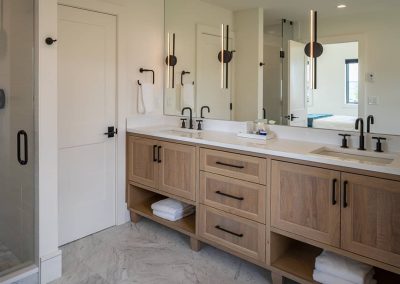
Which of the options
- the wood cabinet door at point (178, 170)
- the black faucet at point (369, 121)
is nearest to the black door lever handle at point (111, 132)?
the wood cabinet door at point (178, 170)

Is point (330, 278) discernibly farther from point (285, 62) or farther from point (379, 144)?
point (285, 62)

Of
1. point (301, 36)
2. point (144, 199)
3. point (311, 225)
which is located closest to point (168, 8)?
point (301, 36)

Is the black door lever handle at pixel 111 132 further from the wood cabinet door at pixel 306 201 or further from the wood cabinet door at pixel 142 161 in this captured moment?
the wood cabinet door at pixel 306 201

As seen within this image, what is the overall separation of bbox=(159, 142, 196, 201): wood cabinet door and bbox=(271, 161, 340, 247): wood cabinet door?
2.33 feet

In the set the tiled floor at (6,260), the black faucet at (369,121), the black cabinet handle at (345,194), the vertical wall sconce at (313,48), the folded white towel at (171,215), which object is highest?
the vertical wall sconce at (313,48)

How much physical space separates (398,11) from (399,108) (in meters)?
0.59

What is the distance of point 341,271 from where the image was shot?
1.95 meters

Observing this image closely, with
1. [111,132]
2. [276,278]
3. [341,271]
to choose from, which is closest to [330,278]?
[341,271]

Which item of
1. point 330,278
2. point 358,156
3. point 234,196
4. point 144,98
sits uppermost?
point 144,98

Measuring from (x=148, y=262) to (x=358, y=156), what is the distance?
1.66 metres

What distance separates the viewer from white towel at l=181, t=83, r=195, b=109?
339cm

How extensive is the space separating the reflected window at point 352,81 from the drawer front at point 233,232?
105cm

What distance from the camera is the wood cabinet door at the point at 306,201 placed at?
1.88 m

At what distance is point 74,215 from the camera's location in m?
2.87
